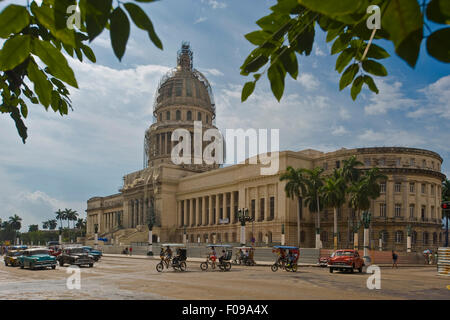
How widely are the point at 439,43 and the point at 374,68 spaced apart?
1.15m

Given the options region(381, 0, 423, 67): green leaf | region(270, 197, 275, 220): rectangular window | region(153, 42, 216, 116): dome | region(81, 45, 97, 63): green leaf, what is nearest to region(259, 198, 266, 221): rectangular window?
region(270, 197, 275, 220): rectangular window

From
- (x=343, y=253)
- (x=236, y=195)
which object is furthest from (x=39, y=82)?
(x=236, y=195)

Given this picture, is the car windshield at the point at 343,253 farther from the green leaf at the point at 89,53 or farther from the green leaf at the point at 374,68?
the green leaf at the point at 89,53

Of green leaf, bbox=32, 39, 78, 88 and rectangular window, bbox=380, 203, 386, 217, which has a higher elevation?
green leaf, bbox=32, 39, 78, 88

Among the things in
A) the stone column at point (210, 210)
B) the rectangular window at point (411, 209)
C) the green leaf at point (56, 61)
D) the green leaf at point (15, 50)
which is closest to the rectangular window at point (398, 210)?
the rectangular window at point (411, 209)

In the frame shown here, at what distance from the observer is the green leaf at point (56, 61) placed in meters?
2.38

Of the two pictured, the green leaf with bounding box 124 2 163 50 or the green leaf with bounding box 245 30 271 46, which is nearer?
the green leaf with bounding box 124 2 163 50

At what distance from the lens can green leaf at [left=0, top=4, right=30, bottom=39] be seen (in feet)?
7.00

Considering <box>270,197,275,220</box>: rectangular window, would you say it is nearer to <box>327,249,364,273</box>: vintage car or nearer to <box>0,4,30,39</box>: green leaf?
<box>327,249,364,273</box>: vintage car

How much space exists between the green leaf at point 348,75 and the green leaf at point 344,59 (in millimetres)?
99

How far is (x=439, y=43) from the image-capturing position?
1855 millimetres

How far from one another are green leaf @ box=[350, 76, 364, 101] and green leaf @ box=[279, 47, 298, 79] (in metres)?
0.68
